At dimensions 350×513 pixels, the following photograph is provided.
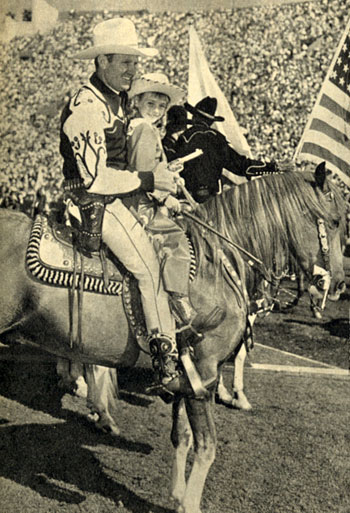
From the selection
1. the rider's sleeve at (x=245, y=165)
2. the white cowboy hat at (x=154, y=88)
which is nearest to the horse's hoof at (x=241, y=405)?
the rider's sleeve at (x=245, y=165)

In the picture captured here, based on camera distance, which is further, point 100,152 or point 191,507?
point 191,507

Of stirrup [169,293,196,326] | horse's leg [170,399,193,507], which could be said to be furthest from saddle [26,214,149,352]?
horse's leg [170,399,193,507]

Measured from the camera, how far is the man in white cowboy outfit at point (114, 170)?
10.8 ft

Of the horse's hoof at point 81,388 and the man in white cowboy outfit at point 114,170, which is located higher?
the man in white cowboy outfit at point 114,170

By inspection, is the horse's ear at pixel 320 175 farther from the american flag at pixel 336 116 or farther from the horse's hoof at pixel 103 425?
the horse's hoof at pixel 103 425

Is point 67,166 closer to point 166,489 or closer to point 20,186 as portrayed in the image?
point 20,186

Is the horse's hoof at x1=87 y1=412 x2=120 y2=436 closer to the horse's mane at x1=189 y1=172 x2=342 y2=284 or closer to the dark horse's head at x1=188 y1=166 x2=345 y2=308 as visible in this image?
the dark horse's head at x1=188 y1=166 x2=345 y2=308

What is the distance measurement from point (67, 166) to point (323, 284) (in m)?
1.77

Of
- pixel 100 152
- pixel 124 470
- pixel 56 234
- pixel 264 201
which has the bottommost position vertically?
pixel 124 470

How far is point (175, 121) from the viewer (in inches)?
182

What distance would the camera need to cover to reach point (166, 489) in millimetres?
3791

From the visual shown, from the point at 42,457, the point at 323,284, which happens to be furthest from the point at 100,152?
the point at 42,457

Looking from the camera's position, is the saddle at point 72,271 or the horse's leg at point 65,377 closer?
the saddle at point 72,271

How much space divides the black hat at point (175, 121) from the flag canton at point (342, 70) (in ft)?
3.99
